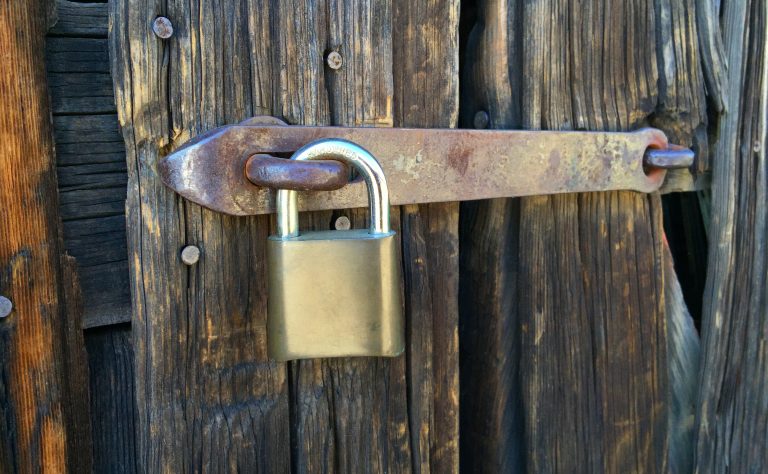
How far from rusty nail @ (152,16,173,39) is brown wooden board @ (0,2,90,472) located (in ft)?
0.39

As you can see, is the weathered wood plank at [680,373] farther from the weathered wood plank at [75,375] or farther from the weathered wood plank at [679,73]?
the weathered wood plank at [75,375]

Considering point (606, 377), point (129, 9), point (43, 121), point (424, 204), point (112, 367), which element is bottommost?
point (606, 377)

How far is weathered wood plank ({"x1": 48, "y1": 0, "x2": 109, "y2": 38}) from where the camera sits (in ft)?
2.24

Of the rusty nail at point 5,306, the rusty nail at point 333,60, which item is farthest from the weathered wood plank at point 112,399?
the rusty nail at point 333,60

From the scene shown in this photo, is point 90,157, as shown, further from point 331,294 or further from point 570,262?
point 570,262

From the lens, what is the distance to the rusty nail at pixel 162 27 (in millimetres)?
659

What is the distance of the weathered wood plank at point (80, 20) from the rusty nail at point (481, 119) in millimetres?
528

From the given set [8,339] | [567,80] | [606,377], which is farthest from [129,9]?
[606,377]

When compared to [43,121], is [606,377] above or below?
below

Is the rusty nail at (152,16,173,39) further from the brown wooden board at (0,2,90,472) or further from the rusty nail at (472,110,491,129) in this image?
the rusty nail at (472,110,491,129)

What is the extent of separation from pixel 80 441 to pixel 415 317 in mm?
447

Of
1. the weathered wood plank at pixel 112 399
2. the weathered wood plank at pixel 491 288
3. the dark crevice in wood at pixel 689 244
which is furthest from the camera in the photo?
the dark crevice in wood at pixel 689 244

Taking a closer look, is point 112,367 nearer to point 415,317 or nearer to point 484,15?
point 415,317

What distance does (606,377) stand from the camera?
3.32 feet
